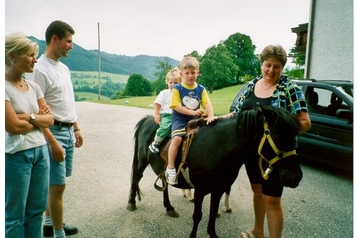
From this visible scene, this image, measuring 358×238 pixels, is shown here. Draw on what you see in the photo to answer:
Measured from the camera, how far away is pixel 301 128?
1.61 metres

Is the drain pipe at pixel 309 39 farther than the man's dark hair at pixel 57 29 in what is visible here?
Yes

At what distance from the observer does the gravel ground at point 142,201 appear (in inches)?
93.0

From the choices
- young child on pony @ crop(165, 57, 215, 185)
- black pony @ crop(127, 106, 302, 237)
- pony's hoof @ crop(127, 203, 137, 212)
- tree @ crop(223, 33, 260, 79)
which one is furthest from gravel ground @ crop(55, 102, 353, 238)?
tree @ crop(223, 33, 260, 79)

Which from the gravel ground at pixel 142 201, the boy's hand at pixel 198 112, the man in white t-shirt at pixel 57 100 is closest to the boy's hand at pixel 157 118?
the gravel ground at pixel 142 201

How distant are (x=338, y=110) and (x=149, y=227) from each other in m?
2.60

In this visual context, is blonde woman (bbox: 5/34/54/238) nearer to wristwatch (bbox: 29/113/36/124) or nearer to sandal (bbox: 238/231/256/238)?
wristwatch (bbox: 29/113/36/124)

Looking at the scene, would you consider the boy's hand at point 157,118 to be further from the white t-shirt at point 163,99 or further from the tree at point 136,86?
the tree at point 136,86

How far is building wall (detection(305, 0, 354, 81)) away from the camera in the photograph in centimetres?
205

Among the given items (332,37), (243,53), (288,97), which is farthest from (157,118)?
(332,37)

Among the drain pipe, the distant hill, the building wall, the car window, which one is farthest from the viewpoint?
the car window

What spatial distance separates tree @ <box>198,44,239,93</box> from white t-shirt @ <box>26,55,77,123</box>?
1.23 m

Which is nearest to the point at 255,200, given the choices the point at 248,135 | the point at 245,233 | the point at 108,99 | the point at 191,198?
the point at 245,233

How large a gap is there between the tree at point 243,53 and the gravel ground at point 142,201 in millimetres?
1295

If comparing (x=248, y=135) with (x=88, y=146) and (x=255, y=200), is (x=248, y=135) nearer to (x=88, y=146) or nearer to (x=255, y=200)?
(x=255, y=200)
